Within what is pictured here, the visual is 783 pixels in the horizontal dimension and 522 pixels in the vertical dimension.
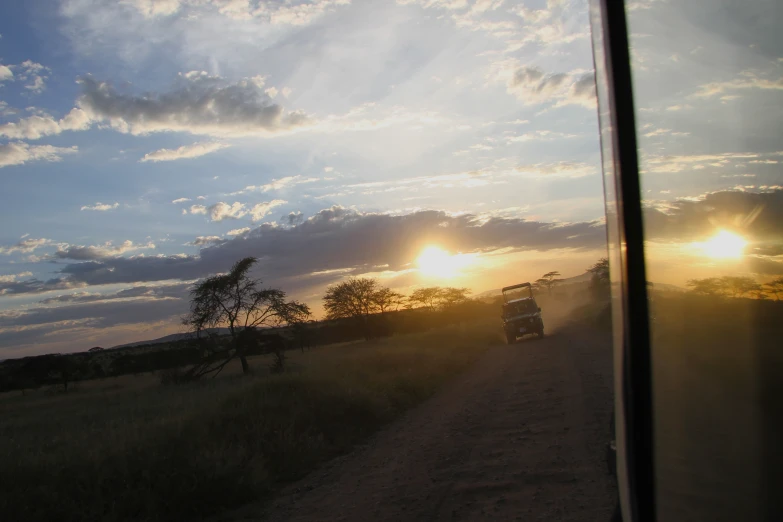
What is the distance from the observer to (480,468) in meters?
7.02

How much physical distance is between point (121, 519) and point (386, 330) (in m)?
44.2

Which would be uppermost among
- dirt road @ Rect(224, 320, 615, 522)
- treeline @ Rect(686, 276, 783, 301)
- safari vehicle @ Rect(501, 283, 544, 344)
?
treeline @ Rect(686, 276, 783, 301)

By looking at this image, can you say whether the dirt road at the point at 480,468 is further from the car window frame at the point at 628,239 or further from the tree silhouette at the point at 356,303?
the tree silhouette at the point at 356,303

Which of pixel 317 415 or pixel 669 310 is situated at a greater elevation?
pixel 669 310

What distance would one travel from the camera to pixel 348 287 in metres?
51.5

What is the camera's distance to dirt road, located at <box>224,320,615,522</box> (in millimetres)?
5680

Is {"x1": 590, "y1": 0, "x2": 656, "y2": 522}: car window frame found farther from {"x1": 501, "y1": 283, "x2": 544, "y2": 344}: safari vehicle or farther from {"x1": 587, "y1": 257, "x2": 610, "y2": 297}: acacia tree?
{"x1": 587, "y1": 257, "x2": 610, "y2": 297}: acacia tree

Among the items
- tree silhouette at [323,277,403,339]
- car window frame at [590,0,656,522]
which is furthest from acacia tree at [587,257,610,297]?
car window frame at [590,0,656,522]

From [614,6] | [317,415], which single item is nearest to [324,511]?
[317,415]

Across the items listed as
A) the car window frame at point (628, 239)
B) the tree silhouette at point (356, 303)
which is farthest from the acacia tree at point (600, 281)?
the car window frame at point (628, 239)

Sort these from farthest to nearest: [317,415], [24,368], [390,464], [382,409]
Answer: [24,368], [382,409], [317,415], [390,464]

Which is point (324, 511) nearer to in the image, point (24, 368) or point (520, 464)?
point (520, 464)

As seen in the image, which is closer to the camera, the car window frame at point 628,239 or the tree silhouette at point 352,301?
the car window frame at point 628,239

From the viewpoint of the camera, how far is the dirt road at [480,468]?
5.68 meters
